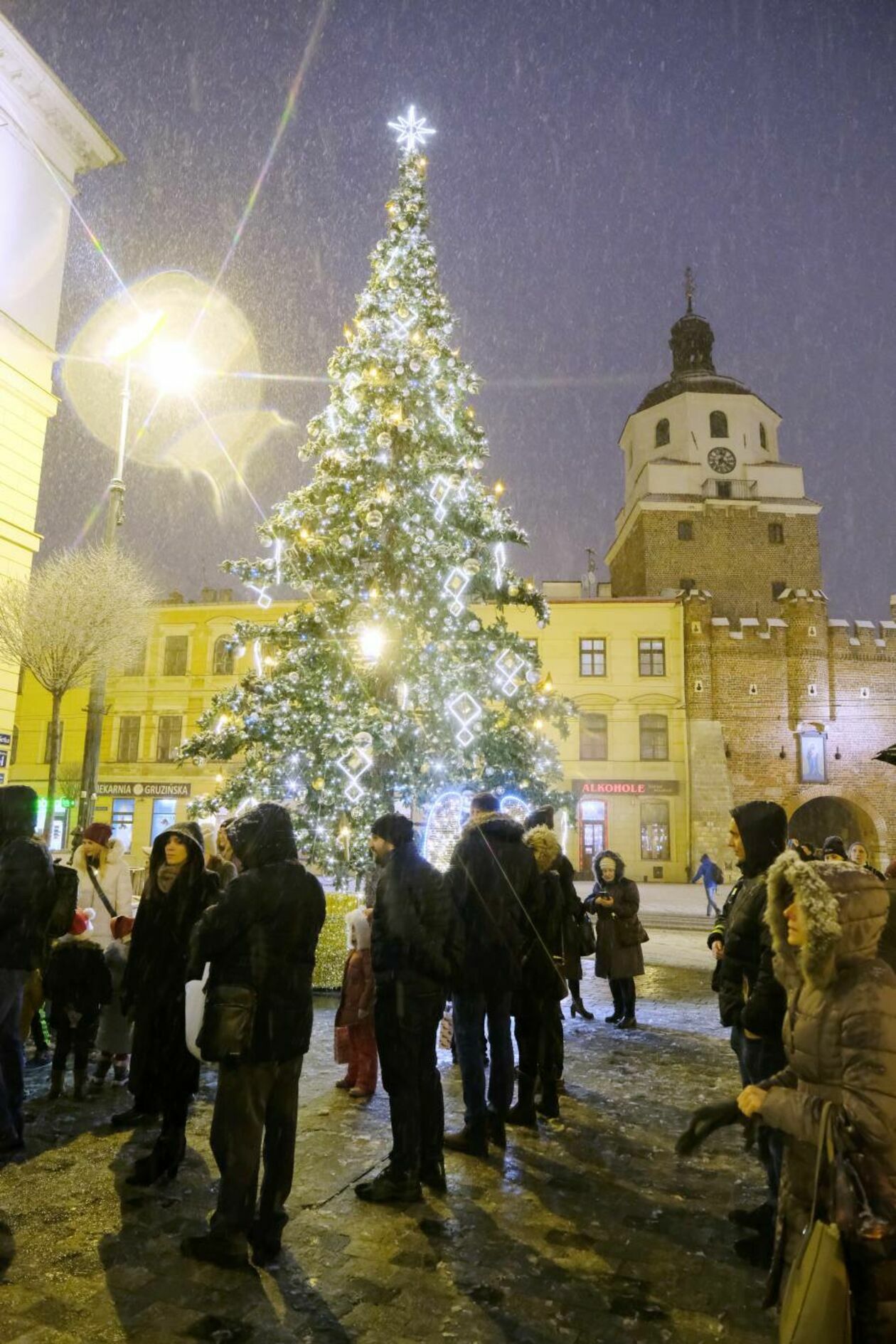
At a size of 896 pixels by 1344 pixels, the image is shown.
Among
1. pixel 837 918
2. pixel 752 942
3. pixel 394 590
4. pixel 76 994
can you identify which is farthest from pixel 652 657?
pixel 837 918

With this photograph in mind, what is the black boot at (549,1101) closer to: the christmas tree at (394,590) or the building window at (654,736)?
the christmas tree at (394,590)

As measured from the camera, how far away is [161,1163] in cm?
458

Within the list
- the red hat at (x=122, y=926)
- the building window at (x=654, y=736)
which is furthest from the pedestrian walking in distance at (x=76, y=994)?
the building window at (x=654, y=736)

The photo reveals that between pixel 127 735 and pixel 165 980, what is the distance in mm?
32538

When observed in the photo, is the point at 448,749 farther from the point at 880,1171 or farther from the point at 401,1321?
the point at 880,1171

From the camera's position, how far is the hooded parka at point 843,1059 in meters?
2.35

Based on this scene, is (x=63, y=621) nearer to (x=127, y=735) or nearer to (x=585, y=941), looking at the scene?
(x=585, y=941)

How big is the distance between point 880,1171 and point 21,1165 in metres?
4.57

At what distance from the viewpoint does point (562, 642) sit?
34.0 m

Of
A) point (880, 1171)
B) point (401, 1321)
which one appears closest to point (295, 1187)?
point (401, 1321)

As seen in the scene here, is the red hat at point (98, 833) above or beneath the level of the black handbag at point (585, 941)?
above

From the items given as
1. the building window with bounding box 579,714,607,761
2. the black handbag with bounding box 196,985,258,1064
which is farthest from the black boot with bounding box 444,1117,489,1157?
the building window with bounding box 579,714,607,761

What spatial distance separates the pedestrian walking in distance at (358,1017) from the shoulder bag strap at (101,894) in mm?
1882

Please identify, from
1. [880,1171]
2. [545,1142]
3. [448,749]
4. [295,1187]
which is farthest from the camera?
[448,749]
